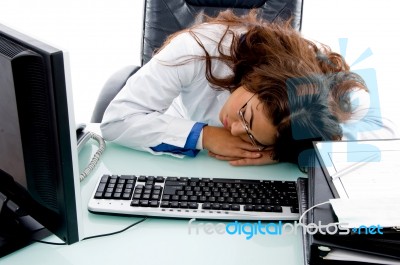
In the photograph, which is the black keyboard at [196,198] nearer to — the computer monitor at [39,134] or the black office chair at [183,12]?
the computer monitor at [39,134]

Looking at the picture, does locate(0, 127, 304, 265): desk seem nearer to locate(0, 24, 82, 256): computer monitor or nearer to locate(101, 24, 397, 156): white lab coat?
locate(0, 24, 82, 256): computer monitor

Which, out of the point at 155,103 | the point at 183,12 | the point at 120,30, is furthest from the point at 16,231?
the point at 120,30

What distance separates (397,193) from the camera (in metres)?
0.82

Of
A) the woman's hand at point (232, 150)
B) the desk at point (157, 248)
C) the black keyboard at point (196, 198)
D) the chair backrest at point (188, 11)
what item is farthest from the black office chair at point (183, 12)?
the desk at point (157, 248)

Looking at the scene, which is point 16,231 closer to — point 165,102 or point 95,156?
point 95,156

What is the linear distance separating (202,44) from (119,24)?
1183 mm

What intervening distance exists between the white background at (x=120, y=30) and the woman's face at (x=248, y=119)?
41.6 inches

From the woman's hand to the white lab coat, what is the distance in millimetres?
62

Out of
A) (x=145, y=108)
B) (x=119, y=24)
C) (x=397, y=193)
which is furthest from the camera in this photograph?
(x=119, y=24)

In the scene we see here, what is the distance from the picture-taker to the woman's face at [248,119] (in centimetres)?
106

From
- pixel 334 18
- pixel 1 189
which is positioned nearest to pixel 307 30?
pixel 334 18

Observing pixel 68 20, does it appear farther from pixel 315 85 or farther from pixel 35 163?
pixel 35 163

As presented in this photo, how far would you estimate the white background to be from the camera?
213 centimetres

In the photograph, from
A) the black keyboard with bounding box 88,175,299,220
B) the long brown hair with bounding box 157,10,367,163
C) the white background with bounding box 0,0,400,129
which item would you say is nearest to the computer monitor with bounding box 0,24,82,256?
the black keyboard with bounding box 88,175,299,220
